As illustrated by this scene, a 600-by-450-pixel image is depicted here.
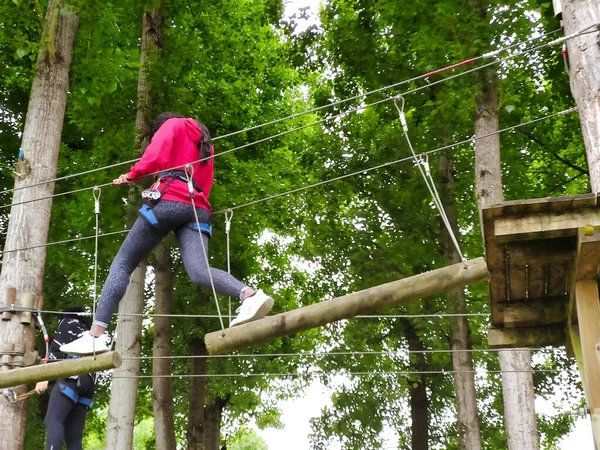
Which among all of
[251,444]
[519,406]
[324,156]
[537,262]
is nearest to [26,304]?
[537,262]

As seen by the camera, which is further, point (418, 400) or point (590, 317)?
point (418, 400)

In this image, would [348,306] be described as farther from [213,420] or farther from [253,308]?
[213,420]

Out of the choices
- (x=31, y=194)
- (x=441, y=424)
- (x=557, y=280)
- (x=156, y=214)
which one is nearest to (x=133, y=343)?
(x=31, y=194)

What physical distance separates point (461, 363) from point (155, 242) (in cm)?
763

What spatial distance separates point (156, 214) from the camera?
448 cm

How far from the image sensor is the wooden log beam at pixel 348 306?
396 centimetres

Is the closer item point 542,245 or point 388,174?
point 542,245

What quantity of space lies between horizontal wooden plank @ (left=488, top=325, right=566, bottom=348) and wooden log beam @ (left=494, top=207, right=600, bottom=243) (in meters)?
1.52

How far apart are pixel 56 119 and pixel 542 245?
402cm

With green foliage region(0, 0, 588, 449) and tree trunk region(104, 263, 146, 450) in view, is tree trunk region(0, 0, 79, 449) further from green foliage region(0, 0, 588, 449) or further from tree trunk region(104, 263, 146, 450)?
tree trunk region(104, 263, 146, 450)

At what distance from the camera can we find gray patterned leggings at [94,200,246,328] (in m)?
4.42

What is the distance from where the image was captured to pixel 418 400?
15617 millimetres

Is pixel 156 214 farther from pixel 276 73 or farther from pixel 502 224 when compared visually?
pixel 276 73

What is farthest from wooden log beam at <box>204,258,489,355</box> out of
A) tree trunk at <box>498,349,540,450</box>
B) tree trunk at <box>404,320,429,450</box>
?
tree trunk at <box>404,320,429,450</box>
